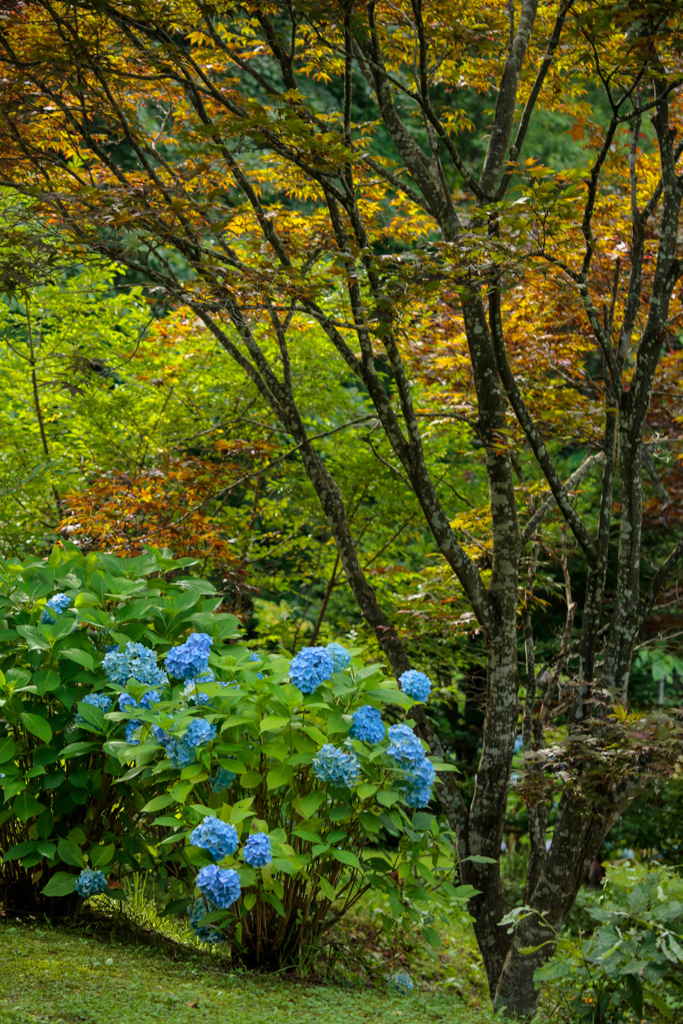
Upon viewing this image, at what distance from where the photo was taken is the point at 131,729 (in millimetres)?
2490

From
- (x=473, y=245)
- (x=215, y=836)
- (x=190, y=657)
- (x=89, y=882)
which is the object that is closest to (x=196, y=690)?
(x=190, y=657)

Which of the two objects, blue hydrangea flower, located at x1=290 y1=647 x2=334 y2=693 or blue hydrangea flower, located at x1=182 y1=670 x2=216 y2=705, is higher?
blue hydrangea flower, located at x1=290 y1=647 x2=334 y2=693

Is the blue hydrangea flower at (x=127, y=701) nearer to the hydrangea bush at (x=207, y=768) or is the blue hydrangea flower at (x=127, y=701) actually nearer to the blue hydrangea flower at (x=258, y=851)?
the hydrangea bush at (x=207, y=768)

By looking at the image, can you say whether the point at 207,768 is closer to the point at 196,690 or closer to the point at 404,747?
the point at 196,690

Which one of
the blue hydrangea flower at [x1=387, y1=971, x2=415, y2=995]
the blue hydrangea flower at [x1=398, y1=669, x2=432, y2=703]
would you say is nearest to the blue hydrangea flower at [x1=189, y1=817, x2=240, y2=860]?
the blue hydrangea flower at [x1=398, y1=669, x2=432, y2=703]

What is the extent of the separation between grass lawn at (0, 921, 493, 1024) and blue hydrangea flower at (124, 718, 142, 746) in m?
0.58

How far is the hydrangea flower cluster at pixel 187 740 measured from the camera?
228cm

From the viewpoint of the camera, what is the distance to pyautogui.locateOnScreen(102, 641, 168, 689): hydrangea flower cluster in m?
2.59

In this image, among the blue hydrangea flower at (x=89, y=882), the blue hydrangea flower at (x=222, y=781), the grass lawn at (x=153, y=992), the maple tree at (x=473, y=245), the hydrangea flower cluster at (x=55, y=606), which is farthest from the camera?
the maple tree at (x=473, y=245)

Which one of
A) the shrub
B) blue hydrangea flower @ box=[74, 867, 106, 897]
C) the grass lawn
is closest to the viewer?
the grass lawn

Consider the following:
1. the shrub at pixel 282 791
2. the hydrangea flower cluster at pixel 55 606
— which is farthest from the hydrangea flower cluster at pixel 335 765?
the hydrangea flower cluster at pixel 55 606

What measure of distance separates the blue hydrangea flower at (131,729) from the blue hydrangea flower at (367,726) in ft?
2.01

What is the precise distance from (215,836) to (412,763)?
0.55m

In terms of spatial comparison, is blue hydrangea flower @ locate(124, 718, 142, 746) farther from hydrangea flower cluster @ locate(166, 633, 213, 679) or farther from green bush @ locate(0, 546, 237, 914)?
hydrangea flower cluster @ locate(166, 633, 213, 679)
